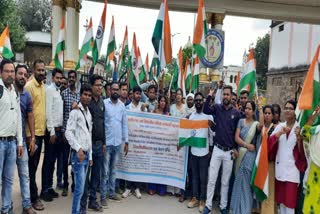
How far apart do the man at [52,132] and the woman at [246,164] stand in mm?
→ 2560

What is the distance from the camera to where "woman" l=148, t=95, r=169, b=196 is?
5.72 meters

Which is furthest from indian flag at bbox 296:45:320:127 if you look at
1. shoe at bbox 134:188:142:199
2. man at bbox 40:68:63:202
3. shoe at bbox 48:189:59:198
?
shoe at bbox 48:189:59:198

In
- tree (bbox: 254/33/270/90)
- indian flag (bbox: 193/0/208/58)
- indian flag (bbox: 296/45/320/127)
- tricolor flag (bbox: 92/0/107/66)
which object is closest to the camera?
indian flag (bbox: 296/45/320/127)

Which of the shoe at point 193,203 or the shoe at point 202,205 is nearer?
the shoe at point 202,205

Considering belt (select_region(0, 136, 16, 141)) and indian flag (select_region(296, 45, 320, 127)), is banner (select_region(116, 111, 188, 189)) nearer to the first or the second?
belt (select_region(0, 136, 16, 141))

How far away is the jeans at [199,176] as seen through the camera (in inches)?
203

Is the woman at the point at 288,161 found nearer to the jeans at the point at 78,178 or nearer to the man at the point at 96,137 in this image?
the man at the point at 96,137

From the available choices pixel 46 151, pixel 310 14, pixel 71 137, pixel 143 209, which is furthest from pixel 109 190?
pixel 310 14

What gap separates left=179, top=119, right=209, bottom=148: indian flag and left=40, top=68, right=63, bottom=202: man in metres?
1.90

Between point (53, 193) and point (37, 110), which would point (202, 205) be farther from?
point (37, 110)

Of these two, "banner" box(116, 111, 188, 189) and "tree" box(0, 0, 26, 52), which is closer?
"banner" box(116, 111, 188, 189)

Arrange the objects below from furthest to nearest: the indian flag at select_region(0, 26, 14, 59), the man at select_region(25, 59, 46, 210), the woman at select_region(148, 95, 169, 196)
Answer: the indian flag at select_region(0, 26, 14, 59) → the woman at select_region(148, 95, 169, 196) → the man at select_region(25, 59, 46, 210)

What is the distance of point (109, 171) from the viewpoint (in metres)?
5.14

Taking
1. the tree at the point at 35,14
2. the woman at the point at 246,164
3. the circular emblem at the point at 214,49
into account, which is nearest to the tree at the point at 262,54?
the tree at the point at 35,14
